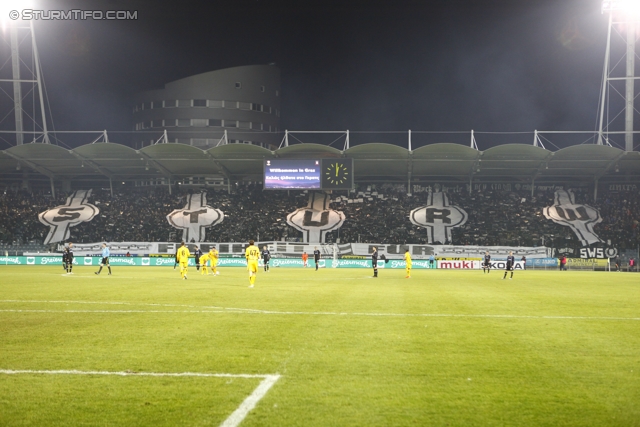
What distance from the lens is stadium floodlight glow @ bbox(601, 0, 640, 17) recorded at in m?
50.5

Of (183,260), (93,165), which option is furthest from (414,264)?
(93,165)

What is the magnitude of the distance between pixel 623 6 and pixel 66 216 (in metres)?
58.9

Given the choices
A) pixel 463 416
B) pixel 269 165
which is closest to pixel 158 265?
pixel 269 165

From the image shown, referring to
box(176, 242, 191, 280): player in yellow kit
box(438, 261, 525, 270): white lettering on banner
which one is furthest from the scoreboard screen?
box(176, 242, 191, 280): player in yellow kit

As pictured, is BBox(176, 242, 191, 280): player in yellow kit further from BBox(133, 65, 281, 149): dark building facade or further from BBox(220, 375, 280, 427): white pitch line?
BBox(133, 65, 281, 149): dark building facade

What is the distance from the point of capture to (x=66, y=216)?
216 ft

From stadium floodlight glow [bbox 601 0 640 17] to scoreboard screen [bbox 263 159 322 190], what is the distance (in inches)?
1159

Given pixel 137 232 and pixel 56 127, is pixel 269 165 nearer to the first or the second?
pixel 137 232

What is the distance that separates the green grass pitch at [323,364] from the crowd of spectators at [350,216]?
154ft

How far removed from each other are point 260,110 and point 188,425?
298 ft

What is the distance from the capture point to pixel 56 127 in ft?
258

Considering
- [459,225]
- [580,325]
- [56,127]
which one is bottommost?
[580,325]

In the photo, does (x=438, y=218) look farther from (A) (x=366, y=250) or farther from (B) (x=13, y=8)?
(B) (x=13, y=8)

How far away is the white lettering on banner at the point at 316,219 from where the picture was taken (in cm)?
6281
